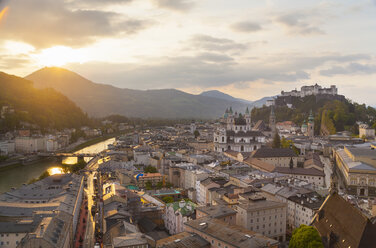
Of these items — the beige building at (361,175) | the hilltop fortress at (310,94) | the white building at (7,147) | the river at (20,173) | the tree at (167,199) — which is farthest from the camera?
the hilltop fortress at (310,94)

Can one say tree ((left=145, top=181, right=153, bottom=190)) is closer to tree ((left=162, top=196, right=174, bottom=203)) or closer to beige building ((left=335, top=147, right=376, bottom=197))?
tree ((left=162, top=196, right=174, bottom=203))

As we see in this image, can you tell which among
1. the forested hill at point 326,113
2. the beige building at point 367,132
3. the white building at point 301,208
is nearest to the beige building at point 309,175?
the white building at point 301,208

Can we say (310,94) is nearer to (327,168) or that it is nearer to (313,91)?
(313,91)

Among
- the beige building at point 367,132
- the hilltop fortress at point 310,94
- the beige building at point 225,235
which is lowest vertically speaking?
the beige building at point 225,235


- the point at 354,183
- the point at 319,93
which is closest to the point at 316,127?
the point at 319,93

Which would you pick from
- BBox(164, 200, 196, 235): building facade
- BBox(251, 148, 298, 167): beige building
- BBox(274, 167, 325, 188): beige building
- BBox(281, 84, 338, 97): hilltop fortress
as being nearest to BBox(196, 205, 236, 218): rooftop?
BBox(164, 200, 196, 235): building facade

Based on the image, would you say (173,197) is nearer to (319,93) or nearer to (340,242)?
(340,242)

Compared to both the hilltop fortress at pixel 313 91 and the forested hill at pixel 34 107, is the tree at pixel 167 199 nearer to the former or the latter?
the forested hill at pixel 34 107
